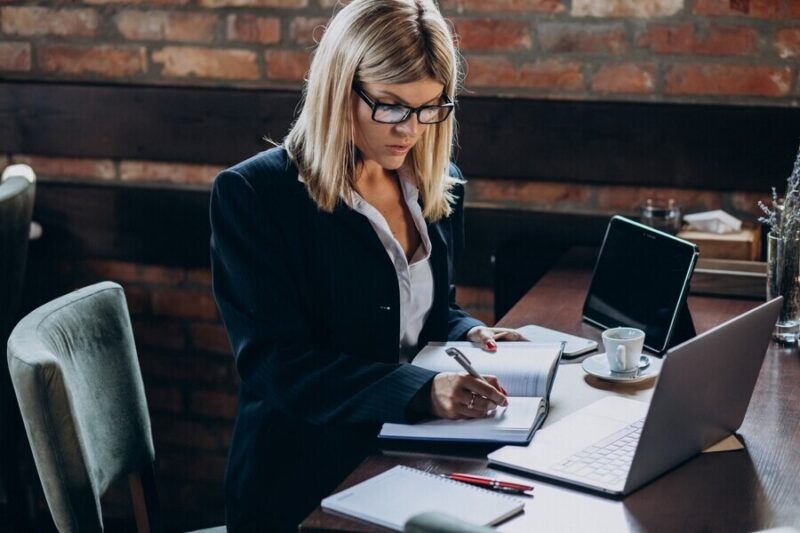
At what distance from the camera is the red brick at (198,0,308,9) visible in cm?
287

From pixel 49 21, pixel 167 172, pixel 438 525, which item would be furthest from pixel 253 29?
pixel 438 525

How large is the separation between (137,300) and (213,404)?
361mm

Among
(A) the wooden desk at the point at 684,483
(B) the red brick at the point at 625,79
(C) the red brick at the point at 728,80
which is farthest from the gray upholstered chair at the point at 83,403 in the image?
(C) the red brick at the point at 728,80

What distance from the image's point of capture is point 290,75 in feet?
9.57

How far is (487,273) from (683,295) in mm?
938

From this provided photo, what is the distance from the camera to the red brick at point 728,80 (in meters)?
2.59

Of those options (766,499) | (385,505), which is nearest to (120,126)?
(385,505)

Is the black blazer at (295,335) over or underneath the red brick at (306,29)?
underneath

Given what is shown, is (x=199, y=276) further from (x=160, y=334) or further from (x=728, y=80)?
(x=728, y=80)

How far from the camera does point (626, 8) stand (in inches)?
104

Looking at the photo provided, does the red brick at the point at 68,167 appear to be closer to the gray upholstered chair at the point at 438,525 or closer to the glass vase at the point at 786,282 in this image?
the glass vase at the point at 786,282

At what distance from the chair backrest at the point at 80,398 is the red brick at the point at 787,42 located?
1.56 m

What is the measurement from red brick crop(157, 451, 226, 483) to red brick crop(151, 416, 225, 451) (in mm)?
27

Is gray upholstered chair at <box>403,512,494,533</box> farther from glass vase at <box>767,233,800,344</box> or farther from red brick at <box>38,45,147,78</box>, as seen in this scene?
red brick at <box>38,45,147,78</box>
